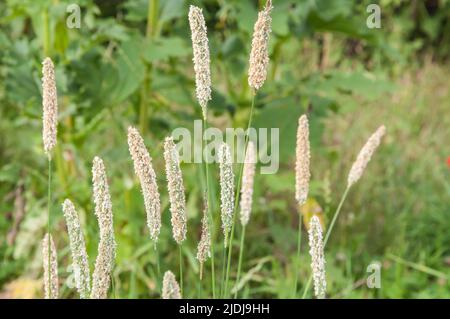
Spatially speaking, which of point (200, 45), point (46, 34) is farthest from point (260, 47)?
point (46, 34)

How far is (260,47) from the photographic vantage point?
1.08 m

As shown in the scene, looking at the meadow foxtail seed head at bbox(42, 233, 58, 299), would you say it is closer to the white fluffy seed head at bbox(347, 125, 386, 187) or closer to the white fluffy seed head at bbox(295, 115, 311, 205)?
the white fluffy seed head at bbox(295, 115, 311, 205)

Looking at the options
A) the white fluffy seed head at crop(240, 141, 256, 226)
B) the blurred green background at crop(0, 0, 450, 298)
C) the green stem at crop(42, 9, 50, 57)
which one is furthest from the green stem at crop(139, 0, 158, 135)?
the white fluffy seed head at crop(240, 141, 256, 226)

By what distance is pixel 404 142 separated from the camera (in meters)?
3.97

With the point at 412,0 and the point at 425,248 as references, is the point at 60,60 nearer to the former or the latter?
the point at 425,248

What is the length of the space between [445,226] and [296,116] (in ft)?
2.79

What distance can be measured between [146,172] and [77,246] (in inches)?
6.1

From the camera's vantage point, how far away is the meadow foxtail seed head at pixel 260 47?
1.08 m

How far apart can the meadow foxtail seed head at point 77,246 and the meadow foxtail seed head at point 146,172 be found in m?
0.11

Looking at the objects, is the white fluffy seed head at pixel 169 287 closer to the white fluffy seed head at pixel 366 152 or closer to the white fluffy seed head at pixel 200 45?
the white fluffy seed head at pixel 200 45

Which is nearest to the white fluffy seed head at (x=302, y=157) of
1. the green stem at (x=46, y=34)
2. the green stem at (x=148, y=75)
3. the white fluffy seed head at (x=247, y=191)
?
the white fluffy seed head at (x=247, y=191)

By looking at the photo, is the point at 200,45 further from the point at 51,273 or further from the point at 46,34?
the point at 46,34

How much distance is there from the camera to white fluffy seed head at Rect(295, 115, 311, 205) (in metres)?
1.27
